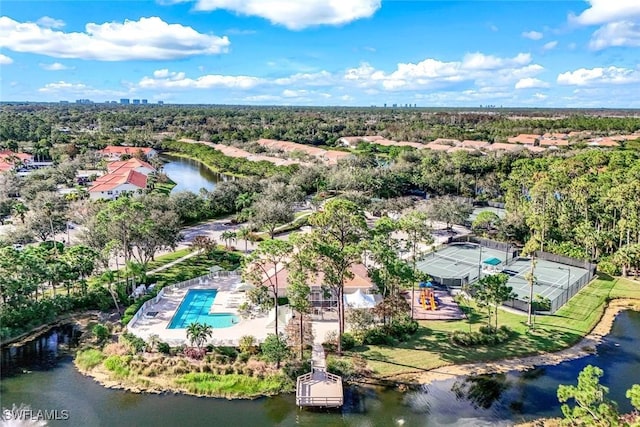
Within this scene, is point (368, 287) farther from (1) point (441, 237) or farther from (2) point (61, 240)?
(2) point (61, 240)

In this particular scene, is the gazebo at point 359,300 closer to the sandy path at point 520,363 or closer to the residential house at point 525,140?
the sandy path at point 520,363

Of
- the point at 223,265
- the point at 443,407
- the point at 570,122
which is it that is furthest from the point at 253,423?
the point at 570,122

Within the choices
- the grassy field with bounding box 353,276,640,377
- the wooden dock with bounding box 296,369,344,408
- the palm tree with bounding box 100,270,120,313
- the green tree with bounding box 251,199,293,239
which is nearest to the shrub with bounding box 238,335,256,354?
the wooden dock with bounding box 296,369,344,408

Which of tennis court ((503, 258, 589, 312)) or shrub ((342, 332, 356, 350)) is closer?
shrub ((342, 332, 356, 350))

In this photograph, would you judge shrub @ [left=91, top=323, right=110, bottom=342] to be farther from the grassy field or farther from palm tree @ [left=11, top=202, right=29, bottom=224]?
palm tree @ [left=11, top=202, right=29, bottom=224]

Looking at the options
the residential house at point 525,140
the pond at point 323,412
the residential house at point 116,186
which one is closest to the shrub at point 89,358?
the pond at point 323,412

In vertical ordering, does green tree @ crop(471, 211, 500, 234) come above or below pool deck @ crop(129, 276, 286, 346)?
above

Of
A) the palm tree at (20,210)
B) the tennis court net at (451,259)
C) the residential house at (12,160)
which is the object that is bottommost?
the tennis court net at (451,259)
